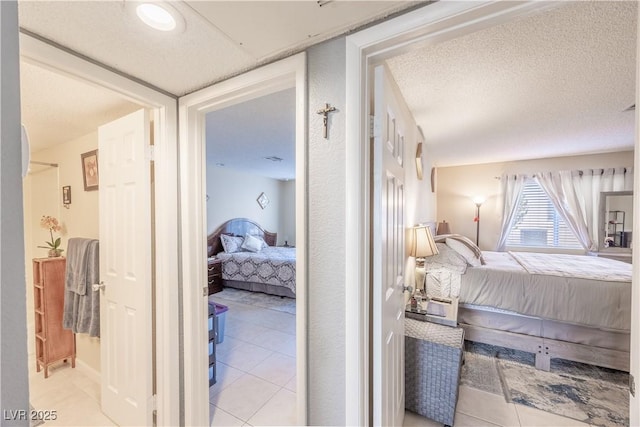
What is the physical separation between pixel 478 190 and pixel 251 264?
184 inches

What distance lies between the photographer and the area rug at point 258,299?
12.6 ft

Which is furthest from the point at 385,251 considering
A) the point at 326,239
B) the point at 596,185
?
the point at 596,185

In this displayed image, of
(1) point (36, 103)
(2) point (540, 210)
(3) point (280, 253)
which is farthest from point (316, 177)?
(2) point (540, 210)

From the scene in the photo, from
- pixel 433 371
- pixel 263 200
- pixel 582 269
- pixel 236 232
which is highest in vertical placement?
pixel 263 200

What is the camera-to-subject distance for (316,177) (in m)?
1.05

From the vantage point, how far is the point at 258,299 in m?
4.20

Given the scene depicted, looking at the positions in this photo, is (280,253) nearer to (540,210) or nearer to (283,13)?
(283,13)

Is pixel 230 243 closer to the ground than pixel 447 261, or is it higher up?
closer to the ground

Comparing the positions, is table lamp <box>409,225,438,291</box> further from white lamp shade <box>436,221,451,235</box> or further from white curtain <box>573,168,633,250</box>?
white curtain <box>573,168,633,250</box>

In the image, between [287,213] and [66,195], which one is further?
[287,213]

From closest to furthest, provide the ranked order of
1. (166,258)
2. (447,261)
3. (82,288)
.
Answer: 1. (166,258)
2. (82,288)
3. (447,261)

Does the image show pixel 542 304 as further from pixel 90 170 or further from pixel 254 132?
pixel 90 170

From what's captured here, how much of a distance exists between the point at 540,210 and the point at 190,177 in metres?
5.76

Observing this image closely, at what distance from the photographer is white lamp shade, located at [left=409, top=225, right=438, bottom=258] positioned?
85.4 inches
